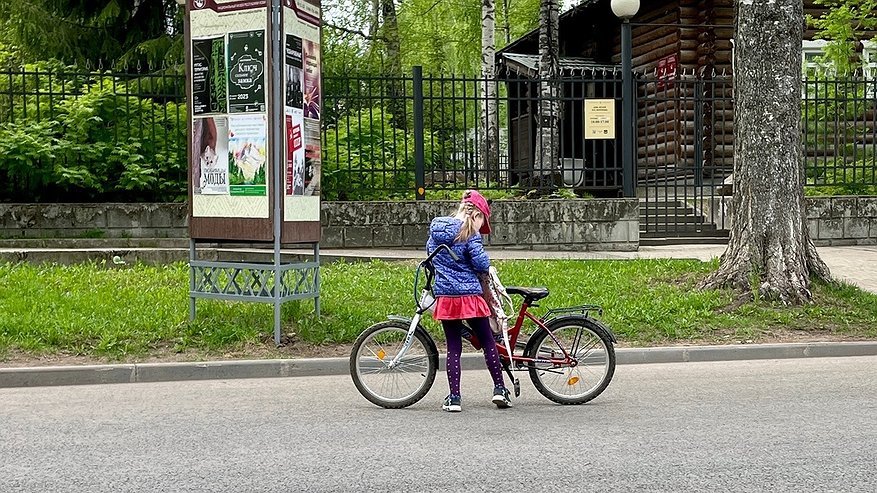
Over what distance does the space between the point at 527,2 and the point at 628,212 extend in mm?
22930

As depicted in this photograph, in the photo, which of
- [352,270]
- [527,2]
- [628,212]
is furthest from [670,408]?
[527,2]

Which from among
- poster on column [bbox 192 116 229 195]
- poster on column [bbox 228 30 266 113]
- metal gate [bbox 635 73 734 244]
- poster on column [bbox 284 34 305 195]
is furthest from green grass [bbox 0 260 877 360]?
metal gate [bbox 635 73 734 244]

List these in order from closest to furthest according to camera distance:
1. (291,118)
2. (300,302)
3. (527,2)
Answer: (291,118)
(300,302)
(527,2)

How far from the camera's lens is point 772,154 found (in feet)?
36.7

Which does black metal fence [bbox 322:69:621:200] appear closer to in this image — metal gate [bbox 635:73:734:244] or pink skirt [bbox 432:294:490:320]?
metal gate [bbox 635:73:734:244]

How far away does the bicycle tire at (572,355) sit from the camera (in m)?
7.48

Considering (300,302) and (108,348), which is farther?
(300,302)

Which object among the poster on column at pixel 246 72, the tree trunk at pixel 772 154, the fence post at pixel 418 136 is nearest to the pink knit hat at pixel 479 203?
the poster on column at pixel 246 72

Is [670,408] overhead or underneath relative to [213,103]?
underneath

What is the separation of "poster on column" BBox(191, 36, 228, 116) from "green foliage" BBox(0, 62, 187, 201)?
5.77 metres

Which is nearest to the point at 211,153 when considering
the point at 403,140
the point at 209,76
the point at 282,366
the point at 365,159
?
the point at 209,76

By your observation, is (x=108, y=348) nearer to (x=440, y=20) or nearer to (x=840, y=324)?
(x=840, y=324)

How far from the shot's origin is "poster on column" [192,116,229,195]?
31.7 ft

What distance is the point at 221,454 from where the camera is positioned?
5914mm
